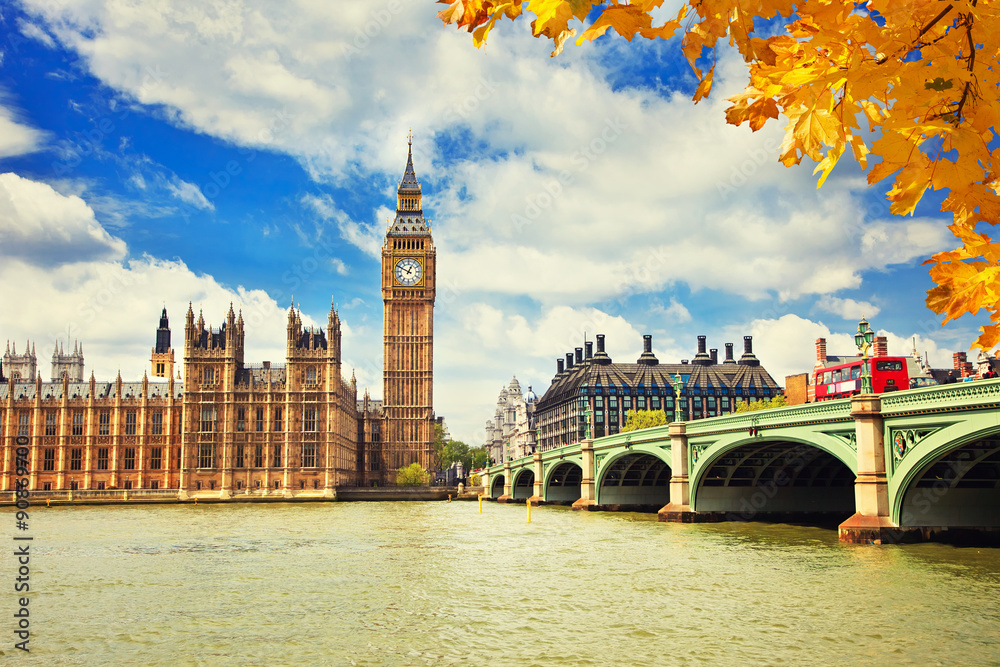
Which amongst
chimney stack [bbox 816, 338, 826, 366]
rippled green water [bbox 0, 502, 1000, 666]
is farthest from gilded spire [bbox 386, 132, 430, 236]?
rippled green water [bbox 0, 502, 1000, 666]

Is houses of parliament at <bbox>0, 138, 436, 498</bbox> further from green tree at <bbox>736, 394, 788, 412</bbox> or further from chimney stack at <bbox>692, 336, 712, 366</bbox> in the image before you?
chimney stack at <bbox>692, 336, 712, 366</bbox>

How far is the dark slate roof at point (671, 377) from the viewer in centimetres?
13838

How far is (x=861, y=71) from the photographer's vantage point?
3.10m

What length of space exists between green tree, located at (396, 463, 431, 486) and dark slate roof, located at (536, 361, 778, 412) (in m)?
35.5

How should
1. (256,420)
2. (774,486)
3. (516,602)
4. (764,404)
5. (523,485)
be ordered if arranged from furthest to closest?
(764,404) < (256,420) < (523,485) < (774,486) < (516,602)

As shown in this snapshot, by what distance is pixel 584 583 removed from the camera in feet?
84.5

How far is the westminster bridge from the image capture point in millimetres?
29375

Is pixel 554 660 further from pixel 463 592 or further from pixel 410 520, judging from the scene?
pixel 410 520

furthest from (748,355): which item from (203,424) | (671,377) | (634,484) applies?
(203,424)

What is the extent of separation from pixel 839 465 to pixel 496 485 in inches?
2669

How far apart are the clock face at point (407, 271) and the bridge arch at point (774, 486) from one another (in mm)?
87670

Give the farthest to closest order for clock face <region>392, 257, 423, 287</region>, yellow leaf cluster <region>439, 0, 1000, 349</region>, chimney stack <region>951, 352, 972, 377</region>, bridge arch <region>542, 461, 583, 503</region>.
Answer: clock face <region>392, 257, 423, 287</region>, bridge arch <region>542, 461, 583, 503</region>, chimney stack <region>951, 352, 972, 377</region>, yellow leaf cluster <region>439, 0, 1000, 349</region>

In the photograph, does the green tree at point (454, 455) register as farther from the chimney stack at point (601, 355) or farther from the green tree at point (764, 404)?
the green tree at point (764, 404)

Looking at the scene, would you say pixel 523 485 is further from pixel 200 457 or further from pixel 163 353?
pixel 163 353
